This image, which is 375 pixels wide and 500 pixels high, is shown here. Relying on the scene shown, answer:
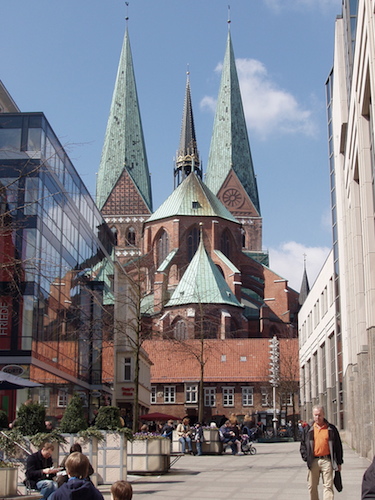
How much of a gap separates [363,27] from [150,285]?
75.0 m

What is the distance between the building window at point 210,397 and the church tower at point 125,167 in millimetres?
44316

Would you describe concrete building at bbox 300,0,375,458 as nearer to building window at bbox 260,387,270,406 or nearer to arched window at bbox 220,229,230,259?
building window at bbox 260,387,270,406

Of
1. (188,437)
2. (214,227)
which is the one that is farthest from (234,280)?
(188,437)

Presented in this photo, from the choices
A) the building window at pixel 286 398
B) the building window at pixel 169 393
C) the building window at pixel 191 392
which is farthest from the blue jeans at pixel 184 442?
the building window at pixel 169 393

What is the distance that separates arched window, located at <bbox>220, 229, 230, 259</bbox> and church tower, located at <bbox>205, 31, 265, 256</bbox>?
1916 cm

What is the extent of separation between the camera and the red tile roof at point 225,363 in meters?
69.1

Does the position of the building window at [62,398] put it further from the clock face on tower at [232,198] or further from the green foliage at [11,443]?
the clock face on tower at [232,198]

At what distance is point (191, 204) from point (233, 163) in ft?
83.0

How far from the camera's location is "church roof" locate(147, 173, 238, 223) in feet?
306

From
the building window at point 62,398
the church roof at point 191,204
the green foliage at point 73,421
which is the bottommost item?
the green foliage at point 73,421

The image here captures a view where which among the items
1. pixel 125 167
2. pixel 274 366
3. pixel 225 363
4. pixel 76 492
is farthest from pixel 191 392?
pixel 76 492

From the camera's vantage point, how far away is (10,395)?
84.6ft

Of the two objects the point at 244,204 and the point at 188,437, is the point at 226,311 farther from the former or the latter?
the point at 188,437

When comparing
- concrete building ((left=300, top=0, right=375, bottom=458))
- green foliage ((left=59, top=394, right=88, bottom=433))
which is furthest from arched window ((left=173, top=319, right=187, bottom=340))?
green foliage ((left=59, top=394, right=88, bottom=433))
